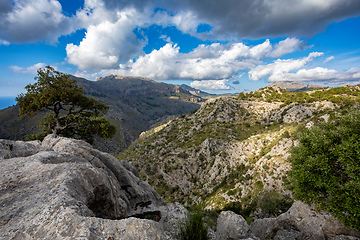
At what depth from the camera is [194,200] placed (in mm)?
52906

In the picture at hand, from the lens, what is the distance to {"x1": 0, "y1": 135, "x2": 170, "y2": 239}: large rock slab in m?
6.07

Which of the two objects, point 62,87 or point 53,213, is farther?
point 62,87

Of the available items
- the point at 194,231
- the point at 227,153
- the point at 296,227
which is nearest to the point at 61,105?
the point at 194,231

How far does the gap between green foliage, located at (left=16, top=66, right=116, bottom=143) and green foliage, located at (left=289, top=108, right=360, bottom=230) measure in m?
30.0

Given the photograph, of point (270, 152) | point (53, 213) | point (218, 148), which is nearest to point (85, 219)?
point (53, 213)

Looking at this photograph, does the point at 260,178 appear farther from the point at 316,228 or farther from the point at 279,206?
the point at 316,228

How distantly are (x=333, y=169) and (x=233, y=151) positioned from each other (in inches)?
1652

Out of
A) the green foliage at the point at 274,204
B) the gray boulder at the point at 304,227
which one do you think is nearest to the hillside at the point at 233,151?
the green foliage at the point at 274,204

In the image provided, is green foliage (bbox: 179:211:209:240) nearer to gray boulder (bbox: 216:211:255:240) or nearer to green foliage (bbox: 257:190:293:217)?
gray boulder (bbox: 216:211:255:240)

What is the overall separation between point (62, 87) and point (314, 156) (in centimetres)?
3729

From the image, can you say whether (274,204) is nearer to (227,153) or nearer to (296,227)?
(296,227)

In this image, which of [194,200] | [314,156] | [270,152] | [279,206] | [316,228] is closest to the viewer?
[316,228]

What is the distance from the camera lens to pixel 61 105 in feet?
81.9

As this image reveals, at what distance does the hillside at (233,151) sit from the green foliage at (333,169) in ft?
70.8
